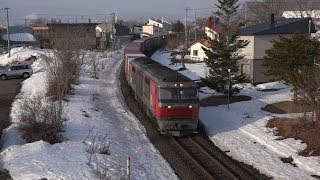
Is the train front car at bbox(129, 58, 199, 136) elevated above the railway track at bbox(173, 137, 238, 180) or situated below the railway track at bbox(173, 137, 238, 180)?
above

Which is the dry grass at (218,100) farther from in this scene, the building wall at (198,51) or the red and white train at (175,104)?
the building wall at (198,51)

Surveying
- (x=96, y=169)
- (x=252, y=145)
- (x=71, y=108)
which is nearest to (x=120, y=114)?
(x=71, y=108)

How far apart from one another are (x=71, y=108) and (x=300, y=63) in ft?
46.3

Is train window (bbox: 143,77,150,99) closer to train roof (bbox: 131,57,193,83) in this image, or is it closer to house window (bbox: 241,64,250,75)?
train roof (bbox: 131,57,193,83)

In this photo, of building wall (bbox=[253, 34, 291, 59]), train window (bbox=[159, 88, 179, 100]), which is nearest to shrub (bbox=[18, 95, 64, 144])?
train window (bbox=[159, 88, 179, 100])

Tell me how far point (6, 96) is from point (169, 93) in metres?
16.7

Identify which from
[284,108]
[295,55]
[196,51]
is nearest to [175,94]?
[284,108]

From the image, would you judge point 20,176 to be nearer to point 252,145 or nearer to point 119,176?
point 119,176

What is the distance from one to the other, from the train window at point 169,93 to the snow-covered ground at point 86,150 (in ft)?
7.51

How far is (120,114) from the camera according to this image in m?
27.1

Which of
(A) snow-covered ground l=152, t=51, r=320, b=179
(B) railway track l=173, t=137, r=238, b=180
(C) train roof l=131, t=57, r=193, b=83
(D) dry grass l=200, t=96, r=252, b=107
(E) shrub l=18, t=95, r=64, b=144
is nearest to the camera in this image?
(B) railway track l=173, t=137, r=238, b=180

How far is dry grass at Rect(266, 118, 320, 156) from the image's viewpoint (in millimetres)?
18891

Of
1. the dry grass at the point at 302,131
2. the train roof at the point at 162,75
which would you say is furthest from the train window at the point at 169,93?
the dry grass at the point at 302,131

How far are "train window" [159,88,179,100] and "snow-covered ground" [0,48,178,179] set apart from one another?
90.1 inches
